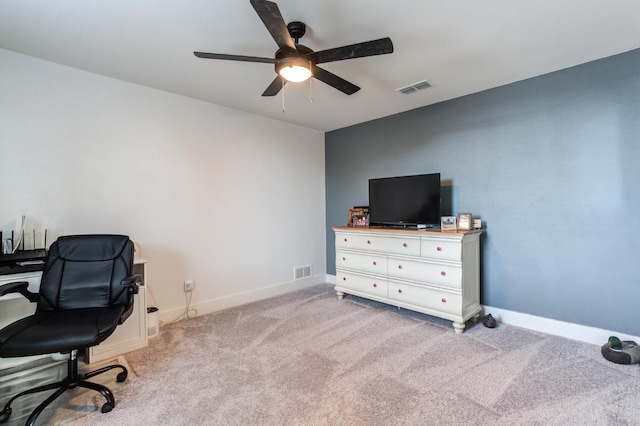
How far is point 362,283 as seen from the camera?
141 inches

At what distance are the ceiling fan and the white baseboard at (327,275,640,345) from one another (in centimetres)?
274

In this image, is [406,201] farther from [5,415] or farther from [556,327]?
[5,415]

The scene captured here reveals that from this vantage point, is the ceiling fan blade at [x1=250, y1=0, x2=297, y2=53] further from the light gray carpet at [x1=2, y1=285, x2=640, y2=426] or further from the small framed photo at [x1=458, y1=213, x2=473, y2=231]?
the small framed photo at [x1=458, y1=213, x2=473, y2=231]

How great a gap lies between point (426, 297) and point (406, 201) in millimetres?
1075

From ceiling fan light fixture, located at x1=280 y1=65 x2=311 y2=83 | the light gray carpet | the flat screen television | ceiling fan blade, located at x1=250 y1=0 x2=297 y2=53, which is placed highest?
ceiling fan blade, located at x1=250 y1=0 x2=297 y2=53

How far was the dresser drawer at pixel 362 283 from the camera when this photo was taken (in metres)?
3.39

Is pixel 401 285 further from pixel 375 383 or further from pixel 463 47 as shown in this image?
pixel 463 47

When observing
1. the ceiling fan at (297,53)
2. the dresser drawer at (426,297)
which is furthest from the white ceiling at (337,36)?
the dresser drawer at (426,297)

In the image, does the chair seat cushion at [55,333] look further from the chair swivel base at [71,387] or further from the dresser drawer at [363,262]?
the dresser drawer at [363,262]

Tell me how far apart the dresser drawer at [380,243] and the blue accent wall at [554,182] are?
661 mm

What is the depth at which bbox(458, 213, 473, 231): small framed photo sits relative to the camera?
303 cm

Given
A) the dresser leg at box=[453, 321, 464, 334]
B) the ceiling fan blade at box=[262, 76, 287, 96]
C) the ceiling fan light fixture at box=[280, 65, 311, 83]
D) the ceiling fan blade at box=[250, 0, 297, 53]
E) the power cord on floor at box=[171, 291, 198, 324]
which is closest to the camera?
the ceiling fan blade at box=[250, 0, 297, 53]

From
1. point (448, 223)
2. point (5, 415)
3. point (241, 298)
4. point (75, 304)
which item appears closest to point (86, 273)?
point (75, 304)

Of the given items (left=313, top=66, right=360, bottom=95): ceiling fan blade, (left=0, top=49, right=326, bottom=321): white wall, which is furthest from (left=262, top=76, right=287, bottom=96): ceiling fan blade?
(left=0, top=49, right=326, bottom=321): white wall
